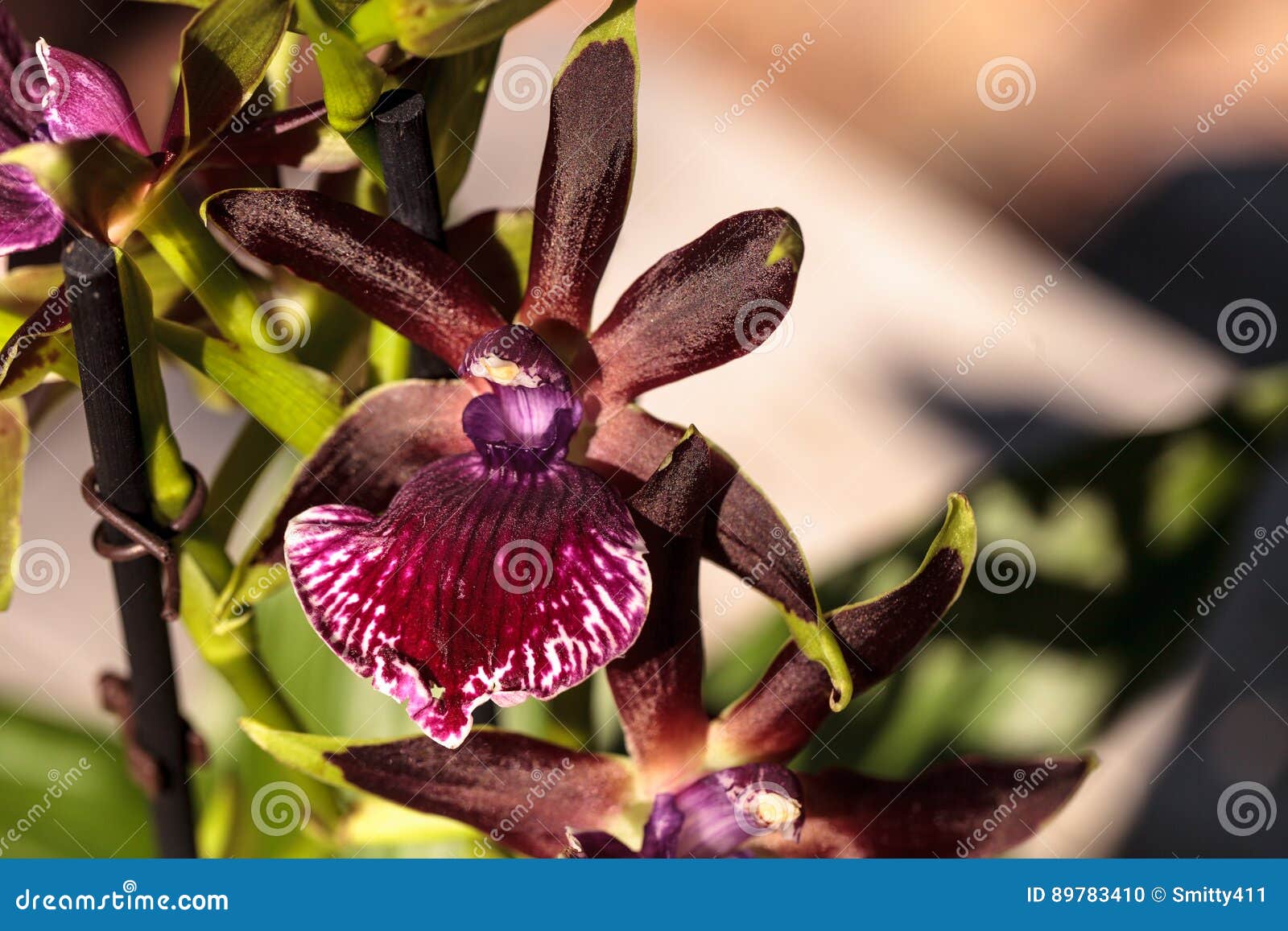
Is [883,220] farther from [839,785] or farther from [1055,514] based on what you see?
[839,785]

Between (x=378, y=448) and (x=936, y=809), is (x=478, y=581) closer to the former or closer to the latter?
(x=378, y=448)

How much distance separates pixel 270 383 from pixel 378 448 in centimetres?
7

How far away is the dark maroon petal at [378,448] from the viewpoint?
64 centimetres

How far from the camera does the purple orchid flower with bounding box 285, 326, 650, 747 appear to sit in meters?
0.57

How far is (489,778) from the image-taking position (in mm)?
716
